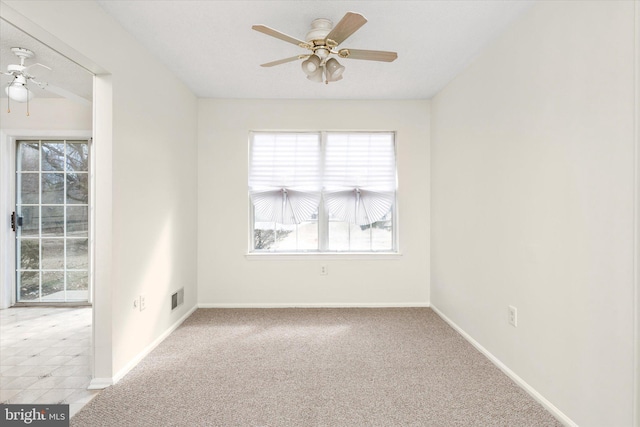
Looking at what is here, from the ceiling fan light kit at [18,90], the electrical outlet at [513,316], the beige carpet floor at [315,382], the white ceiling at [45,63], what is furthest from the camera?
the ceiling fan light kit at [18,90]

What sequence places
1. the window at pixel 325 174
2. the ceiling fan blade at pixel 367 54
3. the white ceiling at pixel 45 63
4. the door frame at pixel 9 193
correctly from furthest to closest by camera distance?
the window at pixel 325 174 < the door frame at pixel 9 193 < the white ceiling at pixel 45 63 < the ceiling fan blade at pixel 367 54

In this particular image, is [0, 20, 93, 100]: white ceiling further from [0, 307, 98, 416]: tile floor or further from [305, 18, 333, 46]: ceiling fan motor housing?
[0, 307, 98, 416]: tile floor

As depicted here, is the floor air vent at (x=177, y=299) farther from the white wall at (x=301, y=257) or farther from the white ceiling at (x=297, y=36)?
the white ceiling at (x=297, y=36)

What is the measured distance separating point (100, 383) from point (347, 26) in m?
2.88

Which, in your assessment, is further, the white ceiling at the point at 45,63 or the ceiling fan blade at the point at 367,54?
the white ceiling at the point at 45,63

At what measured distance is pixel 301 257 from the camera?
421 centimetres

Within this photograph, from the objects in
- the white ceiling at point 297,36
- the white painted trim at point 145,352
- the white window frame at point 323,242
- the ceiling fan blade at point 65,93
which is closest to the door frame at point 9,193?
the ceiling fan blade at point 65,93

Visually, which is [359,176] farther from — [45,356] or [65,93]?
[45,356]

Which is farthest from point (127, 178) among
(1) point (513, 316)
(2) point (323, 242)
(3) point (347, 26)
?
(1) point (513, 316)

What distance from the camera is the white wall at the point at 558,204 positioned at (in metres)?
1.59

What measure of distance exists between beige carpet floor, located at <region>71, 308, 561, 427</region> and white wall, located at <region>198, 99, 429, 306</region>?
70 cm

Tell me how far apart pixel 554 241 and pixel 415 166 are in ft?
7.68

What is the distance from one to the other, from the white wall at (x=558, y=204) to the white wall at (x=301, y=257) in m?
1.08

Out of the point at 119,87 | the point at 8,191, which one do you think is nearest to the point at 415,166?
the point at 119,87
